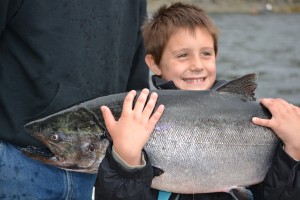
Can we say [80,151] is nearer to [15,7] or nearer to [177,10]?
[15,7]

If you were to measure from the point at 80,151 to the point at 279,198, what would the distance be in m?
1.06

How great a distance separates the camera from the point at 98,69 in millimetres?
3217

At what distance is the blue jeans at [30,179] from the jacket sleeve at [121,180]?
0.39m

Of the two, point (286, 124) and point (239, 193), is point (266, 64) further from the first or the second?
point (239, 193)

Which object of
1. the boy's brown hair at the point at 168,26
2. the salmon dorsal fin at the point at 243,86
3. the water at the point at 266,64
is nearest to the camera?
the salmon dorsal fin at the point at 243,86

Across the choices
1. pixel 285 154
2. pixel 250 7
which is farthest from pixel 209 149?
pixel 250 7

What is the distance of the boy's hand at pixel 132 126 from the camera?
2650 millimetres

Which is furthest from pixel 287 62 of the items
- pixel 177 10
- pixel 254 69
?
pixel 177 10

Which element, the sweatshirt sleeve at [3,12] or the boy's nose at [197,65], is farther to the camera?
the boy's nose at [197,65]

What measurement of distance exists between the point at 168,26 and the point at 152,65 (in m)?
0.27

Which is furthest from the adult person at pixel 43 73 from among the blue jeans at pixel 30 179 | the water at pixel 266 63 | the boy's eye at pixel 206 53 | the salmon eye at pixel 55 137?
the water at pixel 266 63

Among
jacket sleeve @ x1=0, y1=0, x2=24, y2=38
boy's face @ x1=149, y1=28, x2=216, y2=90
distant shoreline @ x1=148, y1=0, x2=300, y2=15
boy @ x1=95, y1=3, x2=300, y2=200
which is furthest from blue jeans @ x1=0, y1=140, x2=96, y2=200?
distant shoreline @ x1=148, y1=0, x2=300, y2=15

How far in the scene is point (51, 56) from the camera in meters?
2.98

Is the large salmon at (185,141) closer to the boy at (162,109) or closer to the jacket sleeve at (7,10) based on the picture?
the boy at (162,109)
